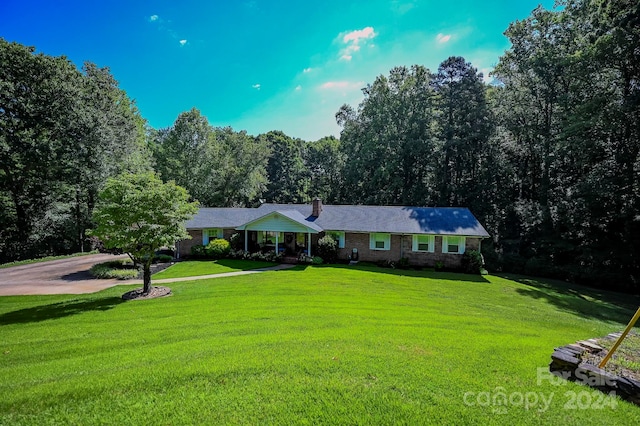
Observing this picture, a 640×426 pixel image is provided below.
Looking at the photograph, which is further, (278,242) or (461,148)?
(461,148)

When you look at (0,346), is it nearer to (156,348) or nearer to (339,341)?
(156,348)

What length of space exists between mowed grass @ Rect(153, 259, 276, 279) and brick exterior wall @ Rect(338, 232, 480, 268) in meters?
6.29

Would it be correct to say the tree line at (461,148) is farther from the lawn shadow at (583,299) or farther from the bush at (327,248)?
the bush at (327,248)

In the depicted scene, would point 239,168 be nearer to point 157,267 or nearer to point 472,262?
point 157,267

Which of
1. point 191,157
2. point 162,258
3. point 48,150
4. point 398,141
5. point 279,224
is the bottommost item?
point 162,258

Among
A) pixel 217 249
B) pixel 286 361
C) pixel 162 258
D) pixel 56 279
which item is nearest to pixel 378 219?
pixel 217 249

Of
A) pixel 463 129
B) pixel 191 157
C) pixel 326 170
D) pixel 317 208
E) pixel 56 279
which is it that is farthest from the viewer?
pixel 326 170

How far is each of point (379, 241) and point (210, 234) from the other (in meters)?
13.8

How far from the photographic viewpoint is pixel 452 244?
21.8m

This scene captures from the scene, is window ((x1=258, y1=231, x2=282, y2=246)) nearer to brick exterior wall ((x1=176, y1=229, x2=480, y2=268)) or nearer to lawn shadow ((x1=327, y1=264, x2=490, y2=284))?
brick exterior wall ((x1=176, y1=229, x2=480, y2=268))

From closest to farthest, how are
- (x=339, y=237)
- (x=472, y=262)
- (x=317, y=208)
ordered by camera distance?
(x=472, y=262) → (x=339, y=237) → (x=317, y=208)

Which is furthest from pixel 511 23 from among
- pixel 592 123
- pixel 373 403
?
pixel 373 403

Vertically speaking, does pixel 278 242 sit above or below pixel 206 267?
above

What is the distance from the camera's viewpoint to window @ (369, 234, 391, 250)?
2292 cm
